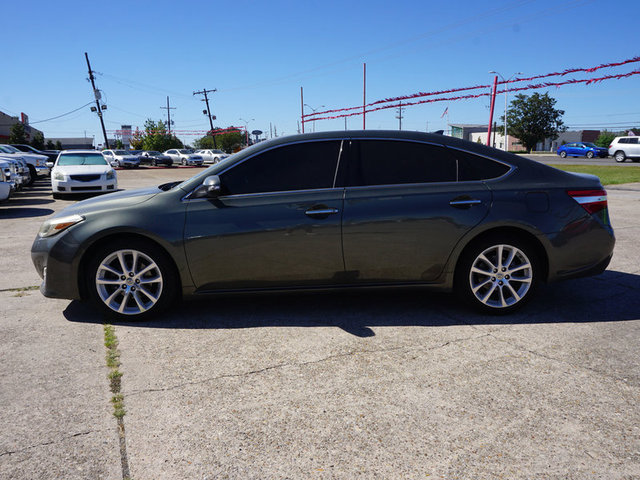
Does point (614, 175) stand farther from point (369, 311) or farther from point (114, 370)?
point (114, 370)

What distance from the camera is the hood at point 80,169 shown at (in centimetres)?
1502

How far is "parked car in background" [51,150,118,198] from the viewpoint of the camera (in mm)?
14898

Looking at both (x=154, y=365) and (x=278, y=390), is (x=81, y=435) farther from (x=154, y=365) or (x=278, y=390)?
(x=278, y=390)

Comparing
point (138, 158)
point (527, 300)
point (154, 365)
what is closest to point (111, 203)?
point (154, 365)

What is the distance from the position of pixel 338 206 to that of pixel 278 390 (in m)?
1.63

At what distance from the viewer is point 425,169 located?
427cm

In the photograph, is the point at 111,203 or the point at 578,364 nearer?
the point at 578,364

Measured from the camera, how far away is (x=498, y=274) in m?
4.25

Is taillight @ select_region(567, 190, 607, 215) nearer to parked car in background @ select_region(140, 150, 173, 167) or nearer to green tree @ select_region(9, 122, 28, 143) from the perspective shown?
parked car in background @ select_region(140, 150, 173, 167)

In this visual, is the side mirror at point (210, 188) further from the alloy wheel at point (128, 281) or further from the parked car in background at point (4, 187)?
the parked car in background at point (4, 187)

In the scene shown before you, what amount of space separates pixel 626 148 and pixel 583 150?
9.43m

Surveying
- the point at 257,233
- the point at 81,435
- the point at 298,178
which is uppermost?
the point at 298,178

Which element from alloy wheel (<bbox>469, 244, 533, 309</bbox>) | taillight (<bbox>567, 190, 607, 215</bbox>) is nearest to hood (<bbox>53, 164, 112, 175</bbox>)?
alloy wheel (<bbox>469, 244, 533, 309</bbox>)

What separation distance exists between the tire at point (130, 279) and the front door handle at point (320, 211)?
1.24 meters
